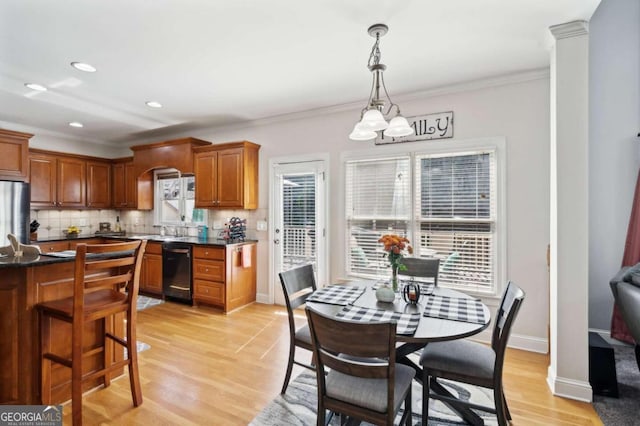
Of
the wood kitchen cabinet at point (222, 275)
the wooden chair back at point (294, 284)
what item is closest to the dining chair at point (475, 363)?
the wooden chair back at point (294, 284)

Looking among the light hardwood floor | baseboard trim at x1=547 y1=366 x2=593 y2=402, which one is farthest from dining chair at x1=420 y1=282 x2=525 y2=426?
baseboard trim at x1=547 y1=366 x2=593 y2=402

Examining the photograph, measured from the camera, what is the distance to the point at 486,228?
314 centimetres

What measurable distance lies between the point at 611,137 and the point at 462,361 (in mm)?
3053

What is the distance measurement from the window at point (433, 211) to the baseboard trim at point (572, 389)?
98 centimetres

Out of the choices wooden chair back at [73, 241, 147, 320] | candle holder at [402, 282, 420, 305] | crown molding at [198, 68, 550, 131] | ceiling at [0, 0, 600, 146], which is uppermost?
ceiling at [0, 0, 600, 146]

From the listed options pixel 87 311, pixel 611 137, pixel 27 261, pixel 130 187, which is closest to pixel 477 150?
pixel 611 137

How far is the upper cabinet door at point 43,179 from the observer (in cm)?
468

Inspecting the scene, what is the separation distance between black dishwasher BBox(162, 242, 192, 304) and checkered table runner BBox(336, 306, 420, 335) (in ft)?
10.1

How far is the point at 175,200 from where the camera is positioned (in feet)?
17.3

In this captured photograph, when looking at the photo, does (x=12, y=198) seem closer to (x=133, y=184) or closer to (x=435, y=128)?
(x=133, y=184)

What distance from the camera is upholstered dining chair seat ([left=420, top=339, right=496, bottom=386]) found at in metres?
1.67

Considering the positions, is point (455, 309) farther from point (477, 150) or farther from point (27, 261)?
point (27, 261)

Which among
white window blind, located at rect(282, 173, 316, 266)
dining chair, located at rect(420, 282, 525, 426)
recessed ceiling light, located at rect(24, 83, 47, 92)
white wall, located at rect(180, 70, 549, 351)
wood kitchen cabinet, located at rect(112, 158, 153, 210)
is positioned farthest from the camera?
wood kitchen cabinet, located at rect(112, 158, 153, 210)

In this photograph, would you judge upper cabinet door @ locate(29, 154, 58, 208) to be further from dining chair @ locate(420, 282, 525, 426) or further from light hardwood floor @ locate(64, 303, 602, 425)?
dining chair @ locate(420, 282, 525, 426)
